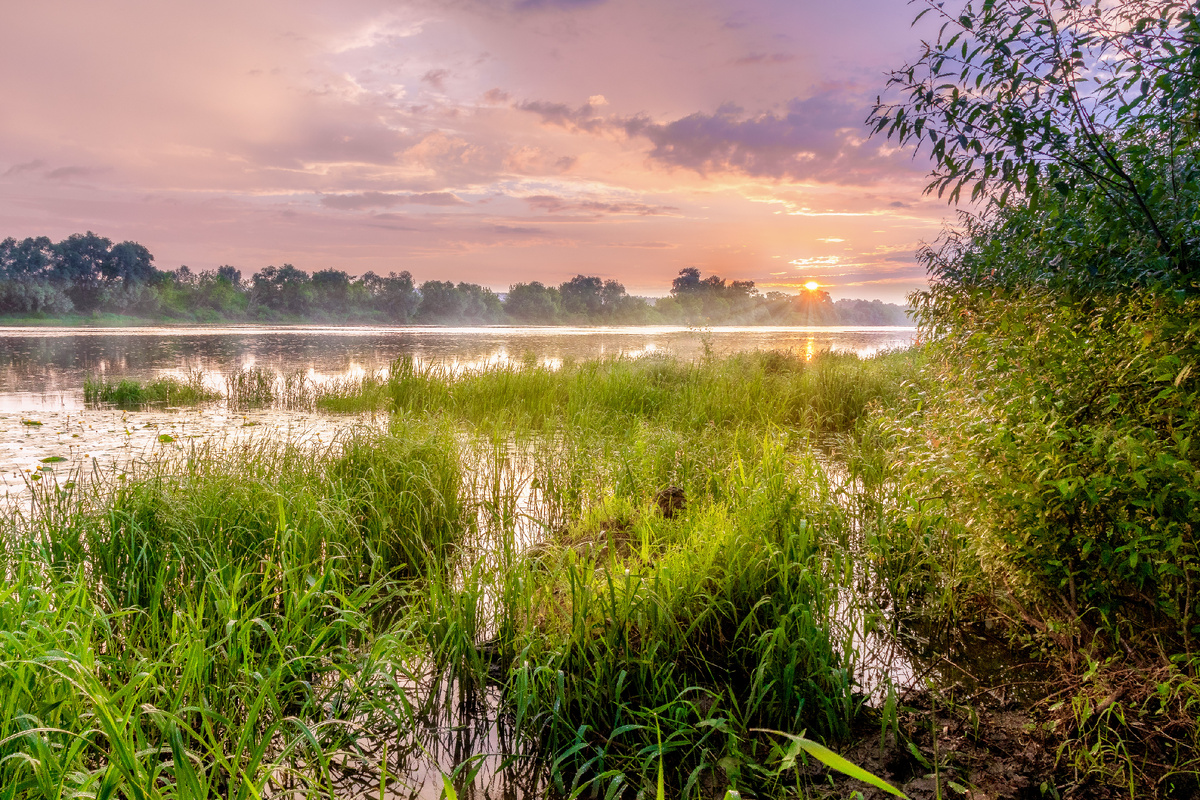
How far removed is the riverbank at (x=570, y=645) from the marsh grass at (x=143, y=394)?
850 cm

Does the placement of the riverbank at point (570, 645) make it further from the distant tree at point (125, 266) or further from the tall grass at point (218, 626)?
the distant tree at point (125, 266)

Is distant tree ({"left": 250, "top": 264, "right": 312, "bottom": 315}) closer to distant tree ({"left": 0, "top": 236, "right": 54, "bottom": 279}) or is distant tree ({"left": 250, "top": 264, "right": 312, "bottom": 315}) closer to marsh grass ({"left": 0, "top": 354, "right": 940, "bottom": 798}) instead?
distant tree ({"left": 0, "top": 236, "right": 54, "bottom": 279})

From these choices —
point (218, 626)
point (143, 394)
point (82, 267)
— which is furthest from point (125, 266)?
point (218, 626)

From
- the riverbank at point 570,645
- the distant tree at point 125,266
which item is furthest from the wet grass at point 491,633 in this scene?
the distant tree at point 125,266

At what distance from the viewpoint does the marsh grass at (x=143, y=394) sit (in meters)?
12.5

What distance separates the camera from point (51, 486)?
615 cm

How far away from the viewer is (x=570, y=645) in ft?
10.5

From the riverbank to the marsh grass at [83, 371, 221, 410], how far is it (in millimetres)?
8504

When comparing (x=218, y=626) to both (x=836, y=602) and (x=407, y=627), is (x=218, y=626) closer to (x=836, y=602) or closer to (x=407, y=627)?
(x=407, y=627)

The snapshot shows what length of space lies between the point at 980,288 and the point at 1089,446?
1498mm

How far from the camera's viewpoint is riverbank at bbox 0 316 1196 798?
257 cm

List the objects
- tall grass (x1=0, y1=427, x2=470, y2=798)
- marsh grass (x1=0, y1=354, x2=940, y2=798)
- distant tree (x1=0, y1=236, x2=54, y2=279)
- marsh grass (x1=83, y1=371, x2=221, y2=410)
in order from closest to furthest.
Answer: tall grass (x1=0, y1=427, x2=470, y2=798) < marsh grass (x1=0, y1=354, x2=940, y2=798) < marsh grass (x1=83, y1=371, x2=221, y2=410) < distant tree (x1=0, y1=236, x2=54, y2=279)

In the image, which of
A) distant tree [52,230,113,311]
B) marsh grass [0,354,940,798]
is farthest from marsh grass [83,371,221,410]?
distant tree [52,230,113,311]

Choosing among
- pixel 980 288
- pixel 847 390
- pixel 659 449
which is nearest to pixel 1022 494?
pixel 980 288
